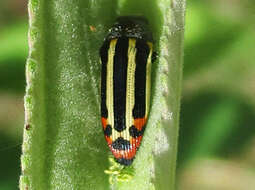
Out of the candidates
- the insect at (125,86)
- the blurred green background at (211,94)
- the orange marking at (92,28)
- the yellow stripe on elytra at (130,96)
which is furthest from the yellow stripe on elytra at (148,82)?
the blurred green background at (211,94)

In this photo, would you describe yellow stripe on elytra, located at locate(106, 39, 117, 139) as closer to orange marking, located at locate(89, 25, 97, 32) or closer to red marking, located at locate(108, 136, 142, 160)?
red marking, located at locate(108, 136, 142, 160)

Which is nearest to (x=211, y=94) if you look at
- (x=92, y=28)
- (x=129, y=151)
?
(x=129, y=151)

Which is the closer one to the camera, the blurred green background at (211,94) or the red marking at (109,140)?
the red marking at (109,140)

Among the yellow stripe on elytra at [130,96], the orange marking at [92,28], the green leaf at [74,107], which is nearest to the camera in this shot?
the green leaf at [74,107]

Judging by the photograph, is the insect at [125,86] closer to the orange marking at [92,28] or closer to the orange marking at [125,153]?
the orange marking at [125,153]

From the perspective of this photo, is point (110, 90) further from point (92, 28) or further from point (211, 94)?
point (211, 94)

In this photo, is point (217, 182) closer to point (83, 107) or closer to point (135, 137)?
point (135, 137)
